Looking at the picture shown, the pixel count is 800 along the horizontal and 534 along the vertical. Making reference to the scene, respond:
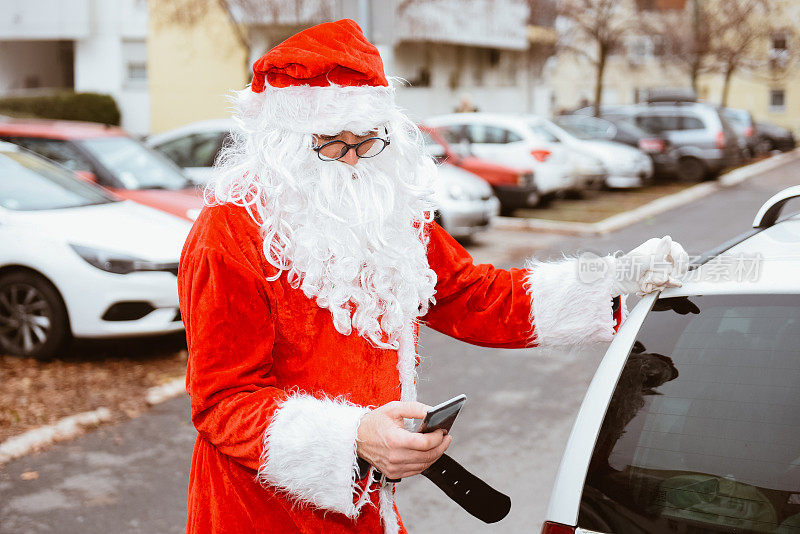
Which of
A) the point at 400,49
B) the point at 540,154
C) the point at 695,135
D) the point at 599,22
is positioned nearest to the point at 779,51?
the point at 599,22

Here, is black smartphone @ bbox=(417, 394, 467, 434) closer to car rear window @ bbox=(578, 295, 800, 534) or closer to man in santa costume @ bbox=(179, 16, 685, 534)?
man in santa costume @ bbox=(179, 16, 685, 534)

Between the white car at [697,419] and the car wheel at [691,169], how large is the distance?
18.1m

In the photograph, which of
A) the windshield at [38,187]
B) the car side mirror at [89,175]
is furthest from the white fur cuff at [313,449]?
the car side mirror at [89,175]

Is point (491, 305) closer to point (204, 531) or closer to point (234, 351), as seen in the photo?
point (234, 351)

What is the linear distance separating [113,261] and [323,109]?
178 inches

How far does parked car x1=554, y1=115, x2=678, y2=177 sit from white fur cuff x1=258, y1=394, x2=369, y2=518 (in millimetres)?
Result: 17884

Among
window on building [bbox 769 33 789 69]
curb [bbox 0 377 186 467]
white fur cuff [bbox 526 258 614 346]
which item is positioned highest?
window on building [bbox 769 33 789 69]

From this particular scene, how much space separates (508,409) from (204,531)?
148 inches

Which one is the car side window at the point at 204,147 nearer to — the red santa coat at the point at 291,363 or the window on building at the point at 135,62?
the red santa coat at the point at 291,363

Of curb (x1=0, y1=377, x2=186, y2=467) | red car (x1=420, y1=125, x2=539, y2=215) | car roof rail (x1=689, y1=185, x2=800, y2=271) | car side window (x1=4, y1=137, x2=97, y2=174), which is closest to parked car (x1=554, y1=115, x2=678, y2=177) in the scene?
red car (x1=420, y1=125, x2=539, y2=215)

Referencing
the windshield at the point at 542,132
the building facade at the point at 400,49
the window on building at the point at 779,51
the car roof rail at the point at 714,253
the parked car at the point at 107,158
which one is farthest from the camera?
the window on building at the point at 779,51

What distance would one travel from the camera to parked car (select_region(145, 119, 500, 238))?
10773 mm

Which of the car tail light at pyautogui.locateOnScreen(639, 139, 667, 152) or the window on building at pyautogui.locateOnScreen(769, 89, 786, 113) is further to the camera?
the window on building at pyautogui.locateOnScreen(769, 89, 786, 113)

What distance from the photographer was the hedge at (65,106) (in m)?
23.5
